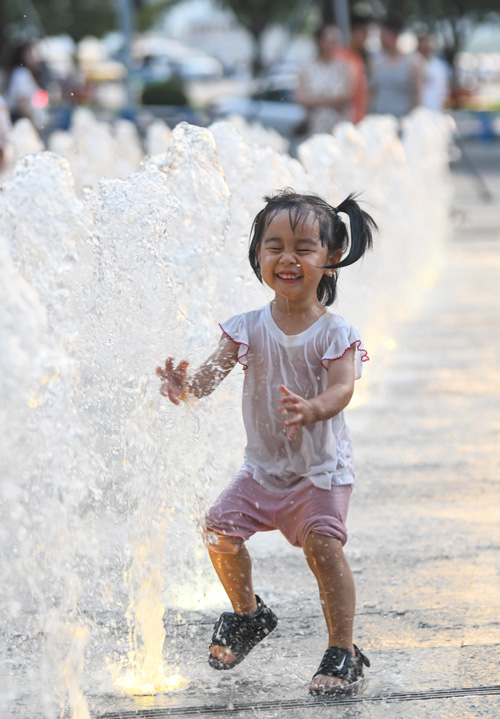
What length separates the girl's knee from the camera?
9.63 feet

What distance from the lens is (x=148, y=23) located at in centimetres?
6178

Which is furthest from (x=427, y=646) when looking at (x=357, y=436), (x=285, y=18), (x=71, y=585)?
(x=285, y=18)

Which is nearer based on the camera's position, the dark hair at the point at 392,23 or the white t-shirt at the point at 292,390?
the white t-shirt at the point at 292,390

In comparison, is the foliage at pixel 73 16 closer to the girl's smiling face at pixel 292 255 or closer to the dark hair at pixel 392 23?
the dark hair at pixel 392 23

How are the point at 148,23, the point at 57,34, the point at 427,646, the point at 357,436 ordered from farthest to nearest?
the point at 148,23 → the point at 57,34 → the point at 357,436 → the point at 427,646

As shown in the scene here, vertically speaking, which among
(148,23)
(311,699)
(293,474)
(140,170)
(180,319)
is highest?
(148,23)

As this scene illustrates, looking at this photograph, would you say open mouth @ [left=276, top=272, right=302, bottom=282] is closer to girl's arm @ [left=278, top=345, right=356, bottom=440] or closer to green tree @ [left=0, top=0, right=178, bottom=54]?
girl's arm @ [left=278, top=345, right=356, bottom=440]

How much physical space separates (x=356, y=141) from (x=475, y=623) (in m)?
4.79

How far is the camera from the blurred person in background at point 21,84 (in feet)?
40.8

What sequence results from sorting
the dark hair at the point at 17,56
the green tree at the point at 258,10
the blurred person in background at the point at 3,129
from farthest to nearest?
the green tree at the point at 258,10
the dark hair at the point at 17,56
the blurred person in background at the point at 3,129

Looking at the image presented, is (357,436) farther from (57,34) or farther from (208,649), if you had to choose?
(57,34)

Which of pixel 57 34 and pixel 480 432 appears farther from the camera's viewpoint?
pixel 57 34

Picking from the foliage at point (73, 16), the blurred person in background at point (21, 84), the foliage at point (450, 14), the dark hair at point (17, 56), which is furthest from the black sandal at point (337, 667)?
the foliage at point (73, 16)

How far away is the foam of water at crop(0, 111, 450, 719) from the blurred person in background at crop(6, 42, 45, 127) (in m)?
7.83
